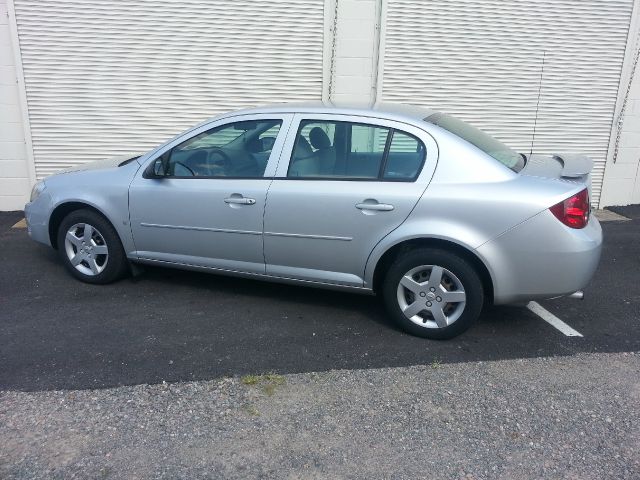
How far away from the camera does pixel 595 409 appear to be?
3.30 m

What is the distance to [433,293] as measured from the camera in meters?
4.02

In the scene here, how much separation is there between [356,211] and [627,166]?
6.31 meters

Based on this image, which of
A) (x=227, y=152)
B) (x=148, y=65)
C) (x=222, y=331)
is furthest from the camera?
(x=148, y=65)

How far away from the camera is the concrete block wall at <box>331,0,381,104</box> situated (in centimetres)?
755

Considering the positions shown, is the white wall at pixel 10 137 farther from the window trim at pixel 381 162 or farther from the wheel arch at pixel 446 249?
the wheel arch at pixel 446 249

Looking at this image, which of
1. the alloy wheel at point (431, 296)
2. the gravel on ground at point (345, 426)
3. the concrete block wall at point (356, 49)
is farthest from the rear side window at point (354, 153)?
the concrete block wall at point (356, 49)

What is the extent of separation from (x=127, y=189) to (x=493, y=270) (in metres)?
3.01

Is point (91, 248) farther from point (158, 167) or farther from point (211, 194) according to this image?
point (211, 194)

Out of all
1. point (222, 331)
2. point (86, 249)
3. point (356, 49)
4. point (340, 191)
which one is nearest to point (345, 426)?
point (222, 331)

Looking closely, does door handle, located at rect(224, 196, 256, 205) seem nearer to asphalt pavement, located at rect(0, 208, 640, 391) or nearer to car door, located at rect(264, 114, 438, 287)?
car door, located at rect(264, 114, 438, 287)

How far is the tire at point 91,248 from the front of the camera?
4.91 m

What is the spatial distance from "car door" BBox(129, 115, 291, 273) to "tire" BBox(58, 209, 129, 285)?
30cm

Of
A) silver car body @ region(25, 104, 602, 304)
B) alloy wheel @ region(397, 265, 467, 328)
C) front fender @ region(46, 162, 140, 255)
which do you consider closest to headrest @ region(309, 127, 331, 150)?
silver car body @ region(25, 104, 602, 304)

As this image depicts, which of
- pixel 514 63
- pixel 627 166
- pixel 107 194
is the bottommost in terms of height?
pixel 627 166
